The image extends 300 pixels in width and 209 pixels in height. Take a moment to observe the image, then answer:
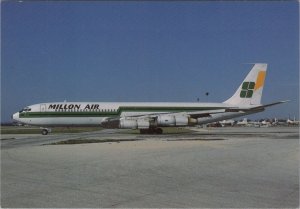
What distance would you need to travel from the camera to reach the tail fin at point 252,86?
47.7 metres

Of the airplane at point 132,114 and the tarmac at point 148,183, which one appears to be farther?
the airplane at point 132,114

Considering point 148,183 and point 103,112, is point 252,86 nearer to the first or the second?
point 103,112

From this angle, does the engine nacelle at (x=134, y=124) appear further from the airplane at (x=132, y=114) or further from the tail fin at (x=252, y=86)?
the tail fin at (x=252, y=86)

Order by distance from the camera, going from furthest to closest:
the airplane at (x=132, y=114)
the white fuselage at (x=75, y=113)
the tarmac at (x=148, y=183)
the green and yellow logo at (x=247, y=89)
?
Answer: the green and yellow logo at (x=247, y=89), the white fuselage at (x=75, y=113), the airplane at (x=132, y=114), the tarmac at (x=148, y=183)

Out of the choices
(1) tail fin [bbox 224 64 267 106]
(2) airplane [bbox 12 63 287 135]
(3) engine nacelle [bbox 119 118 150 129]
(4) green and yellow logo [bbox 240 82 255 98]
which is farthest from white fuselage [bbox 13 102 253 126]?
(4) green and yellow logo [bbox 240 82 255 98]

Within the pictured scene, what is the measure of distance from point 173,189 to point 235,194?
1.36 m

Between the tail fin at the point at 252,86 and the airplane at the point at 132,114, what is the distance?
53 cm

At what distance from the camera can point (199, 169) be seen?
1246 cm

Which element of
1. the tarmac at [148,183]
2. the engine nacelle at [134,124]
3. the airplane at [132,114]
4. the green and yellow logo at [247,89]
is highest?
the green and yellow logo at [247,89]

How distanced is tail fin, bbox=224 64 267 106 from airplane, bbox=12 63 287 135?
525mm

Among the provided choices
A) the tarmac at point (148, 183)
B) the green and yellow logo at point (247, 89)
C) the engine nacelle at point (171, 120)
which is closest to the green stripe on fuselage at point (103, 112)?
the engine nacelle at point (171, 120)

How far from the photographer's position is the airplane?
137 feet

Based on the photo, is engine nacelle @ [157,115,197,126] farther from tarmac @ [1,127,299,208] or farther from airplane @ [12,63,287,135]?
tarmac @ [1,127,299,208]

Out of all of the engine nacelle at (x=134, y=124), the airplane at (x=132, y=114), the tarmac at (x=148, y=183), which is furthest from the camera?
the airplane at (x=132, y=114)
